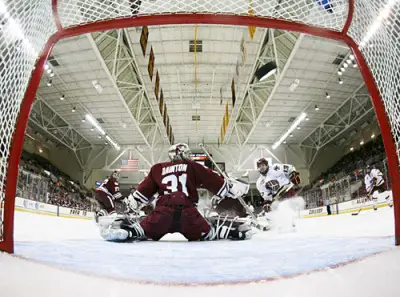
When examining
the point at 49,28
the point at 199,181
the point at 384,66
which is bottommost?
the point at 199,181

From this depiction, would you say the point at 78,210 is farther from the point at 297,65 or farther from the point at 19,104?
the point at 19,104

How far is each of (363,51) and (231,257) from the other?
1.39 metres

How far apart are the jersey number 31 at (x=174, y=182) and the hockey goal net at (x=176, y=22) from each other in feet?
4.87

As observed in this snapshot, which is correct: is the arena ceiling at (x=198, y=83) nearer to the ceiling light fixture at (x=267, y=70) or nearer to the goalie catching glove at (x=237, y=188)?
the ceiling light fixture at (x=267, y=70)

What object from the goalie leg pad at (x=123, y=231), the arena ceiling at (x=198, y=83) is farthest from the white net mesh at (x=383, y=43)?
the arena ceiling at (x=198, y=83)

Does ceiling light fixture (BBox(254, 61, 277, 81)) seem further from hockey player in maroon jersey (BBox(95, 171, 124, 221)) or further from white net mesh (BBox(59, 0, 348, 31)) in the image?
white net mesh (BBox(59, 0, 348, 31))

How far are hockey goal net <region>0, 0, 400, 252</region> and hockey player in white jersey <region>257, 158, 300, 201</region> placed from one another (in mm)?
3430

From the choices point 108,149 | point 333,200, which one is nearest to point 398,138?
point 333,200

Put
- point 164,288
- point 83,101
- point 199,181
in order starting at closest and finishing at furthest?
1. point 164,288
2. point 199,181
3. point 83,101

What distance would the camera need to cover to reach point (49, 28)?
1.62 meters

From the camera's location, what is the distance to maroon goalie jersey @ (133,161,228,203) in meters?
2.77

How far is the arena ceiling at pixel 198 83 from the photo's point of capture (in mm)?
9469

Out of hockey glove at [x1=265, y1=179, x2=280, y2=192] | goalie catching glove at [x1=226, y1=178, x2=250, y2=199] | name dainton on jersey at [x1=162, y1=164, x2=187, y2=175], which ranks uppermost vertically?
name dainton on jersey at [x1=162, y1=164, x2=187, y2=175]

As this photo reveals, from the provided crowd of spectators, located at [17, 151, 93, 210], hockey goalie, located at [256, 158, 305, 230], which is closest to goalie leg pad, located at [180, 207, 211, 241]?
hockey goalie, located at [256, 158, 305, 230]
